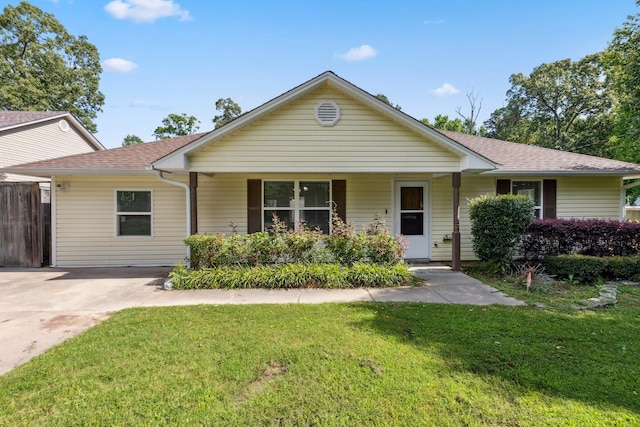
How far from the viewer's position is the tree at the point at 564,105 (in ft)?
75.4

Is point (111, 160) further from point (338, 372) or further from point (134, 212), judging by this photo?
point (338, 372)

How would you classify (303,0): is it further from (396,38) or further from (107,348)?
(107,348)

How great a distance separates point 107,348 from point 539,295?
671cm

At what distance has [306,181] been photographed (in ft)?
28.3

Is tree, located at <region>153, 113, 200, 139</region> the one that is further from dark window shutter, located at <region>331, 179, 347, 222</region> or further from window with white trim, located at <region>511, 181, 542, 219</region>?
window with white trim, located at <region>511, 181, 542, 219</region>

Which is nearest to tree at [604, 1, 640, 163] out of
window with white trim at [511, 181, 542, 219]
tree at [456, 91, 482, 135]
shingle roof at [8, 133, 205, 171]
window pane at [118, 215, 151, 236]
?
window with white trim at [511, 181, 542, 219]

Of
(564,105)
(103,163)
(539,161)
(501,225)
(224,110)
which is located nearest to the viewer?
(501,225)

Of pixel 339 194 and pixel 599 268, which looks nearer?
pixel 599 268

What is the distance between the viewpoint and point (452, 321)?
4273mm

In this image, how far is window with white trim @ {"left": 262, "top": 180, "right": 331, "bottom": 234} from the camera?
8609 millimetres

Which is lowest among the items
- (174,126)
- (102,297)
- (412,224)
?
(102,297)

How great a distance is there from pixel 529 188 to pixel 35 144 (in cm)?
1735

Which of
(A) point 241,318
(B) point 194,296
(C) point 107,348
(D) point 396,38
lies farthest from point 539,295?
(D) point 396,38

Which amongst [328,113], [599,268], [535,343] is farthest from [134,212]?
[599,268]
